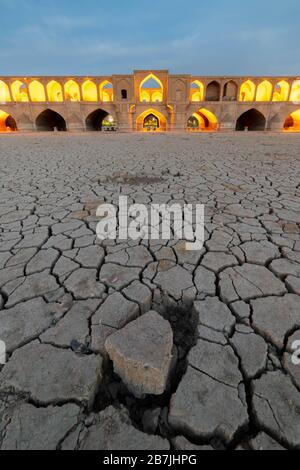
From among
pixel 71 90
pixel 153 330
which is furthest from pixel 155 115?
pixel 153 330

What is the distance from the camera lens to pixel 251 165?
5.11 metres

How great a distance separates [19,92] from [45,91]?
2.94 metres

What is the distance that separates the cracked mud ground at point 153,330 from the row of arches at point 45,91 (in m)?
23.0

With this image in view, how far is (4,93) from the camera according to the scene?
21.4 metres

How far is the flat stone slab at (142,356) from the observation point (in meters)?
0.91

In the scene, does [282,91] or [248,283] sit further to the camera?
[282,91]

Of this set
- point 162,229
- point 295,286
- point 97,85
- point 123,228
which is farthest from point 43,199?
point 97,85

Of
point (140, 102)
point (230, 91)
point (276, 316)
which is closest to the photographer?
point (276, 316)

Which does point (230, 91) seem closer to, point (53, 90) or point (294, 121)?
point (294, 121)

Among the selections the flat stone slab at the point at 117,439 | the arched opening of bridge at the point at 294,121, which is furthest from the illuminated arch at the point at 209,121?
the flat stone slab at the point at 117,439

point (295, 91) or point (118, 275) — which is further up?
point (295, 91)

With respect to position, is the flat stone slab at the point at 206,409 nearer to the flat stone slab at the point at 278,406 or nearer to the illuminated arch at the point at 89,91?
the flat stone slab at the point at 278,406

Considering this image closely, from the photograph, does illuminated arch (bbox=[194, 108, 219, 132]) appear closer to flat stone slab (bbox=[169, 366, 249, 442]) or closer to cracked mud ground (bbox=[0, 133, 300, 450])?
cracked mud ground (bbox=[0, 133, 300, 450])

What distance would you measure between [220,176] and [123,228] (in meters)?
2.68
